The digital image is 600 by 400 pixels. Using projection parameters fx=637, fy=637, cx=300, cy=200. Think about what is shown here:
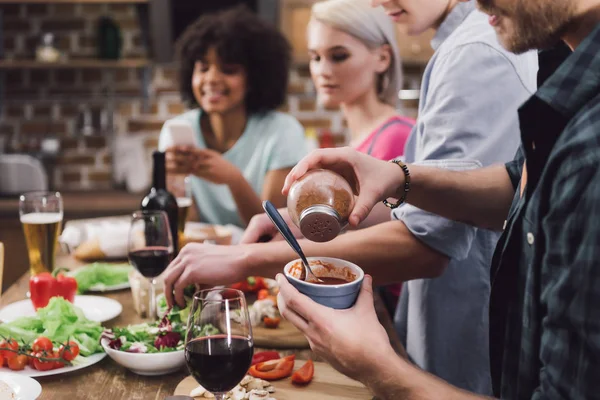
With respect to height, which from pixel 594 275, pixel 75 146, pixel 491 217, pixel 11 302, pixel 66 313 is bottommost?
pixel 75 146

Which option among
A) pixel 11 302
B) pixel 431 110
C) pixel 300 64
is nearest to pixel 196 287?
pixel 11 302

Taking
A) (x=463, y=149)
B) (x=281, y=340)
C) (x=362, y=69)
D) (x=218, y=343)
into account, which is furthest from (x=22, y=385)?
(x=362, y=69)

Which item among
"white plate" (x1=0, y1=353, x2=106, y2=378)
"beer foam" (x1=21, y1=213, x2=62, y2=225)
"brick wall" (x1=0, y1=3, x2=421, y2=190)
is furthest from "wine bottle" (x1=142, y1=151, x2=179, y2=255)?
"brick wall" (x1=0, y1=3, x2=421, y2=190)

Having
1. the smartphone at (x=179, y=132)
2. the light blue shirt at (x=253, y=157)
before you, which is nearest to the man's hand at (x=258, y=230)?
the smartphone at (x=179, y=132)

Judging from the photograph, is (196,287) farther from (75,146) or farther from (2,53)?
(2,53)

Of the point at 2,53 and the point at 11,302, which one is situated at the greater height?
the point at 2,53

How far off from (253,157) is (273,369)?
1.62 metres

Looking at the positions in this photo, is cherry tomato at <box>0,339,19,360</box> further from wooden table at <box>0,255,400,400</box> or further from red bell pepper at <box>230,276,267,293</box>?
red bell pepper at <box>230,276,267,293</box>

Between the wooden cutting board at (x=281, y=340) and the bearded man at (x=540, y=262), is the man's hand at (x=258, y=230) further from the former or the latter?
the bearded man at (x=540, y=262)

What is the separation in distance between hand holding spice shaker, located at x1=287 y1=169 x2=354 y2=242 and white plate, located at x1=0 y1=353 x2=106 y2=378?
49 cm

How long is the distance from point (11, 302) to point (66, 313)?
37cm

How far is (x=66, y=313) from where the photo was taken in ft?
4.02

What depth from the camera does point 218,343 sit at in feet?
2.97

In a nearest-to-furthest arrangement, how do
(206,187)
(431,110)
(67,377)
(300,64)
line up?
(67,377) < (431,110) < (206,187) < (300,64)
